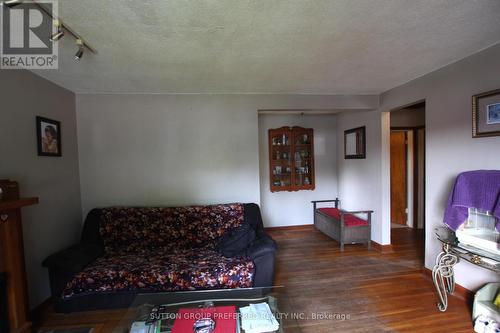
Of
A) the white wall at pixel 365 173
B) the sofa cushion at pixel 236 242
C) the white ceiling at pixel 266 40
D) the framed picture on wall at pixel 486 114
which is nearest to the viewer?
the white ceiling at pixel 266 40

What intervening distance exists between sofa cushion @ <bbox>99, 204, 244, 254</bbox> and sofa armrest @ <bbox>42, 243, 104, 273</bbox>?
20 centimetres

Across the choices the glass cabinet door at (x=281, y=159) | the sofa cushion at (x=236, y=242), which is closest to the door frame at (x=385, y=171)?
the glass cabinet door at (x=281, y=159)

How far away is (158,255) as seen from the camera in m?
2.45

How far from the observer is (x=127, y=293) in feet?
6.91

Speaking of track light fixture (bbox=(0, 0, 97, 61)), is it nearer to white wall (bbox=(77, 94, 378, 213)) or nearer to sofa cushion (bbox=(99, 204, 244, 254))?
white wall (bbox=(77, 94, 378, 213))

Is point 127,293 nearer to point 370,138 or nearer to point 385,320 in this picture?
point 385,320

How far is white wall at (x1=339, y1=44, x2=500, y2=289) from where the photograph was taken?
76.2 inches

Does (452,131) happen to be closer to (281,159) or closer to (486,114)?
(486,114)

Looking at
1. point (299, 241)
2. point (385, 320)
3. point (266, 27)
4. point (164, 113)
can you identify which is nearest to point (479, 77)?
point (266, 27)

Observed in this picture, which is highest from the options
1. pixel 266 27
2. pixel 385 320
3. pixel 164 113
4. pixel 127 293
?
pixel 266 27

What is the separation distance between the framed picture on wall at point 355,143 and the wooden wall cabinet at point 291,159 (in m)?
0.63

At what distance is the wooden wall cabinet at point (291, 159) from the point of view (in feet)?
14.1

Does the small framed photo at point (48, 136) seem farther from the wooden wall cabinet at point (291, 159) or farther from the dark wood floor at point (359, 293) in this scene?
the wooden wall cabinet at point (291, 159)

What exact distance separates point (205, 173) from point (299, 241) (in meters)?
1.98
